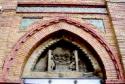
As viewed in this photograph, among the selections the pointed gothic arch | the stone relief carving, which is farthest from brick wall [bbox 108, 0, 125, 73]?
the stone relief carving

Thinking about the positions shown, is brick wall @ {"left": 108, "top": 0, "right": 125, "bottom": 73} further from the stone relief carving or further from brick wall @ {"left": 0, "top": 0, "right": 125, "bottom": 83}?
the stone relief carving

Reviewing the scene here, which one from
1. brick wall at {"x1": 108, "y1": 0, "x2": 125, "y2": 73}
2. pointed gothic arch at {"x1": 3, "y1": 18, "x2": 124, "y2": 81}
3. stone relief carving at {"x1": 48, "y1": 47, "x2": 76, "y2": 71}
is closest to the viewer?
pointed gothic arch at {"x1": 3, "y1": 18, "x2": 124, "y2": 81}

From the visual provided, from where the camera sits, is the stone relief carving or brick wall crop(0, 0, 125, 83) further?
the stone relief carving

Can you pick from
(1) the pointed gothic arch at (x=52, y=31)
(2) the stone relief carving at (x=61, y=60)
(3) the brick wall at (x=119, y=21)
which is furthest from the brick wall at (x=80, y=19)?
(2) the stone relief carving at (x=61, y=60)

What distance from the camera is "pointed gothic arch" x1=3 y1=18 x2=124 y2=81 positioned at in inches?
223

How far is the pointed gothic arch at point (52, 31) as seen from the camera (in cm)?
566

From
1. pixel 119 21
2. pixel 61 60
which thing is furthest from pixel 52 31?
pixel 119 21

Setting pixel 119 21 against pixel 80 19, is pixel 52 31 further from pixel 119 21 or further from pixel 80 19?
pixel 119 21

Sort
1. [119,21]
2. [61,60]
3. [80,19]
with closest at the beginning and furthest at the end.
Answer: [61,60], [119,21], [80,19]

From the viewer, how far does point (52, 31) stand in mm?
6312

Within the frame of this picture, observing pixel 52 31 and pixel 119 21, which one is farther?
pixel 119 21

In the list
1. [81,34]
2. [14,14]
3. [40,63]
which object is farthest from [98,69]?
[14,14]

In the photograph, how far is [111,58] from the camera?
5.82 metres

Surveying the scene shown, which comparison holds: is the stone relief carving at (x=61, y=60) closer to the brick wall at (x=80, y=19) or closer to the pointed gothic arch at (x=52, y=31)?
the pointed gothic arch at (x=52, y=31)
